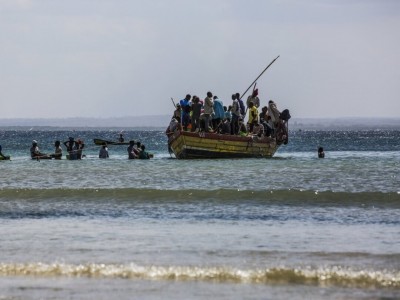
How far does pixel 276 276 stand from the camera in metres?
12.3

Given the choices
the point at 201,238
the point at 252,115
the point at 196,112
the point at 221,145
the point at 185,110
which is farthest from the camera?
the point at 221,145

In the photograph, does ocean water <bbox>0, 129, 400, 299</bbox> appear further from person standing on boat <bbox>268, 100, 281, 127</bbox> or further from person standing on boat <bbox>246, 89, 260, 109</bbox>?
person standing on boat <bbox>268, 100, 281, 127</bbox>

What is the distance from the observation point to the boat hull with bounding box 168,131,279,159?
114 feet

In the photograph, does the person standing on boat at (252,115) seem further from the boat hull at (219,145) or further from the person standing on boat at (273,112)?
the person standing on boat at (273,112)

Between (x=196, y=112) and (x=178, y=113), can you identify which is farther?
(x=178, y=113)

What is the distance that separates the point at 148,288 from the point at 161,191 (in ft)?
39.3

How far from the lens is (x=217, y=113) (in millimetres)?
33188

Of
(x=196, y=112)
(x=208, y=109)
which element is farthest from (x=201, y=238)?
(x=196, y=112)

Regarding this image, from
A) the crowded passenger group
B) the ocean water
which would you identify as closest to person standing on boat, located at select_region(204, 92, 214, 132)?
the crowded passenger group

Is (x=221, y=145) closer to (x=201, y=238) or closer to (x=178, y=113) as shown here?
(x=178, y=113)

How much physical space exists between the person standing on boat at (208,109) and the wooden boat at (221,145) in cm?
47

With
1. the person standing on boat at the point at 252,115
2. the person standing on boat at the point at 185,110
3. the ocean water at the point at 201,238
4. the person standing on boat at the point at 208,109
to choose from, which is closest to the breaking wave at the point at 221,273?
the ocean water at the point at 201,238

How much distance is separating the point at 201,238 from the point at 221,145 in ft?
64.9

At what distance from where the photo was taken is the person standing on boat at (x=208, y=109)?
31.9 metres
